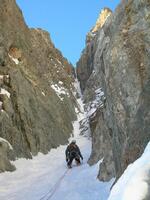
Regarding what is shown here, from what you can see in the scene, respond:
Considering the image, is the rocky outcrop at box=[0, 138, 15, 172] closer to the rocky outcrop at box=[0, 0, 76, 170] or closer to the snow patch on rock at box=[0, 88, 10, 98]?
the rocky outcrop at box=[0, 0, 76, 170]

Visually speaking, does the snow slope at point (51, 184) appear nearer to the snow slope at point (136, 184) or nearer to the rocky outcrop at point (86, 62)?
the snow slope at point (136, 184)

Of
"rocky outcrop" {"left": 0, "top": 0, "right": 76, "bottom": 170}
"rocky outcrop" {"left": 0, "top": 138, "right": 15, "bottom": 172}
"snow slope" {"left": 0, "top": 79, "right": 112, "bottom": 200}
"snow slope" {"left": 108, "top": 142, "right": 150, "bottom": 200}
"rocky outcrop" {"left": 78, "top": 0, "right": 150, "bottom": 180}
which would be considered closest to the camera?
"snow slope" {"left": 108, "top": 142, "right": 150, "bottom": 200}

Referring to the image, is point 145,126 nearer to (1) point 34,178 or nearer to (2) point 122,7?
(2) point 122,7

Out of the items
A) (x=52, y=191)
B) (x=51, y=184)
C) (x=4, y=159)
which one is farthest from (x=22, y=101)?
(x=52, y=191)

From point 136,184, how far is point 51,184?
1312cm

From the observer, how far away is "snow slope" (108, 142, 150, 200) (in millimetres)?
4992

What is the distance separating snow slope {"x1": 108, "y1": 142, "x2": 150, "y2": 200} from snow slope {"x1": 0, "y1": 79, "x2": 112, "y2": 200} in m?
7.70

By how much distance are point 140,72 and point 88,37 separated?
85.6m

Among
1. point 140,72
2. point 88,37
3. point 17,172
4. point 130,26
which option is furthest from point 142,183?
point 88,37

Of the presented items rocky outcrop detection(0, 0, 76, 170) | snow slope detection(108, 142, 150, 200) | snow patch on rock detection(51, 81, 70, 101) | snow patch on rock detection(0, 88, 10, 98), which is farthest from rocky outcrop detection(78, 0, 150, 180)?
snow patch on rock detection(51, 81, 70, 101)

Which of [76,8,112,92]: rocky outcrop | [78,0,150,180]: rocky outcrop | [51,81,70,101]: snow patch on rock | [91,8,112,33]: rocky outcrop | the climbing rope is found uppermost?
[91,8,112,33]: rocky outcrop

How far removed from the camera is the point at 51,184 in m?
17.9

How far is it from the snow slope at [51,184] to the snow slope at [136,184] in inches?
303

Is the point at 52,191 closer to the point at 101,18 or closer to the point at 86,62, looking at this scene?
the point at 86,62
